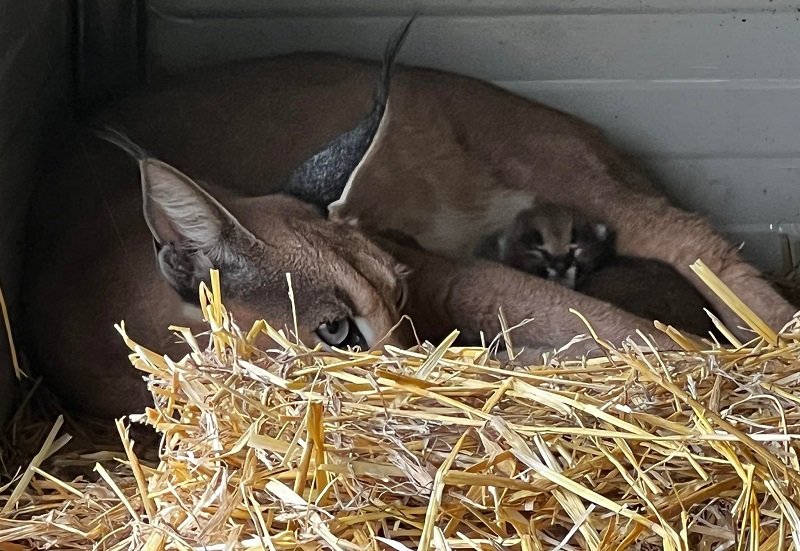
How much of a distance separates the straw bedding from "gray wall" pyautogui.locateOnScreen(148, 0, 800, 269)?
1.21 meters

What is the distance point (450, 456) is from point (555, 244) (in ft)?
3.99

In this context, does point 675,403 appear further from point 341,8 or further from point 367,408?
point 341,8

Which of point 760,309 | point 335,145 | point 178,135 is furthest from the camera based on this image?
point 760,309

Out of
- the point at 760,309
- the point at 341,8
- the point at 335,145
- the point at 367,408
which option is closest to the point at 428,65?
the point at 341,8

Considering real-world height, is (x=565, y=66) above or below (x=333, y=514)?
above

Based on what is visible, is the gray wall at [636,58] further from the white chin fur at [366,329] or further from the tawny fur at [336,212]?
the white chin fur at [366,329]

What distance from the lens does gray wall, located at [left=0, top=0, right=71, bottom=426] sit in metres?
1.60

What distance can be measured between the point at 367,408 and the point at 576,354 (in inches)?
25.4

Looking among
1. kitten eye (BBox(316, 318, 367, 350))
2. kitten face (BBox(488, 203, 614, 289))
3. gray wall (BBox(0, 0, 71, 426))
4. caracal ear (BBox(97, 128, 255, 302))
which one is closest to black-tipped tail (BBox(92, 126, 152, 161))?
caracal ear (BBox(97, 128, 255, 302))

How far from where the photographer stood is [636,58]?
2.30 m

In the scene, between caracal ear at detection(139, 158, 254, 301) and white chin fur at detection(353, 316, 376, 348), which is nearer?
caracal ear at detection(139, 158, 254, 301)

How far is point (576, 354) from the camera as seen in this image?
5.40ft

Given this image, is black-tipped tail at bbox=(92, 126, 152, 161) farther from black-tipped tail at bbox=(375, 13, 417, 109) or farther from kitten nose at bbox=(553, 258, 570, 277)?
kitten nose at bbox=(553, 258, 570, 277)

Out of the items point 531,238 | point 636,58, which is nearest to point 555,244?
point 531,238
